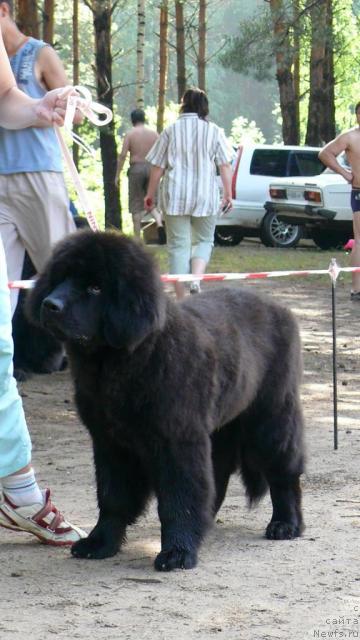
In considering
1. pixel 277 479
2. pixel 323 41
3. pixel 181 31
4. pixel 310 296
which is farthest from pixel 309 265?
pixel 181 31

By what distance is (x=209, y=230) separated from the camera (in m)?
12.7

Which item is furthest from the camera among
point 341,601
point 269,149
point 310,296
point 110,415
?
point 269,149

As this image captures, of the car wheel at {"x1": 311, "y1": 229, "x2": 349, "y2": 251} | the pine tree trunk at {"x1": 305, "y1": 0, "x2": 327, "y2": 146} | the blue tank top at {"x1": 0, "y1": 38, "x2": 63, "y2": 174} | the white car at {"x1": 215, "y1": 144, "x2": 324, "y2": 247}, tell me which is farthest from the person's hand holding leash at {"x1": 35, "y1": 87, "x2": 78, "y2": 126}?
the pine tree trunk at {"x1": 305, "y1": 0, "x2": 327, "y2": 146}

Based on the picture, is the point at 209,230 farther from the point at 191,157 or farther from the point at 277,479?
the point at 277,479

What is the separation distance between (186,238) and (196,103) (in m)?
1.30

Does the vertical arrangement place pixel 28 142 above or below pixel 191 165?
above

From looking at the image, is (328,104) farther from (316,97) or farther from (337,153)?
(337,153)

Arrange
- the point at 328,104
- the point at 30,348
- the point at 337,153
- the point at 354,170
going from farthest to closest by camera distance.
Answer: the point at 328,104
the point at 337,153
the point at 354,170
the point at 30,348

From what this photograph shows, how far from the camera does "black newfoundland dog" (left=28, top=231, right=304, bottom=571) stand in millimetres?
4918

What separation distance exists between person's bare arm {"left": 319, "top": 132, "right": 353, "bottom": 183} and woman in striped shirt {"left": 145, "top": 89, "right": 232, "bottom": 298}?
296cm

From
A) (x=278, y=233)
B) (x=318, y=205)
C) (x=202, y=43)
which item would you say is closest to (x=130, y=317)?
(x=318, y=205)

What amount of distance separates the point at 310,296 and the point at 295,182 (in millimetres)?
8049

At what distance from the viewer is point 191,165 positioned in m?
12.6

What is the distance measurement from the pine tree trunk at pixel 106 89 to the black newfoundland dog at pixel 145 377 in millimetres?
18795
